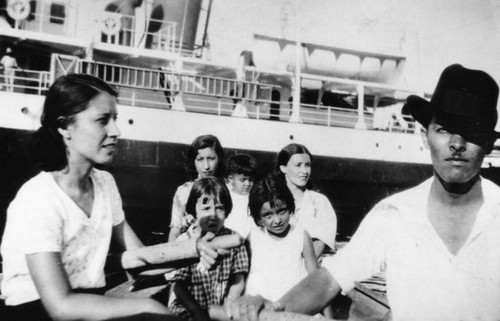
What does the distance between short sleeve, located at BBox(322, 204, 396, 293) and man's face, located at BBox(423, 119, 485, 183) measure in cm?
23

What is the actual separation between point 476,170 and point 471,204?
13cm

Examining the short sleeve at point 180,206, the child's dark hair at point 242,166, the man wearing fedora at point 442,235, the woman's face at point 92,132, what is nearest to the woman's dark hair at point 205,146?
the child's dark hair at point 242,166

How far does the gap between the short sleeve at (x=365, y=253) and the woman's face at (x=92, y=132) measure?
3.55 feet

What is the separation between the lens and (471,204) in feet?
4.60

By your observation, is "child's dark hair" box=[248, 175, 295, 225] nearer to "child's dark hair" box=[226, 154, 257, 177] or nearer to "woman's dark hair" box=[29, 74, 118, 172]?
"child's dark hair" box=[226, 154, 257, 177]

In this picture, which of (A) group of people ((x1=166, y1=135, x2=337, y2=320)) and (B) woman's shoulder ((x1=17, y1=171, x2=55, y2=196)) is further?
(A) group of people ((x1=166, y1=135, x2=337, y2=320))

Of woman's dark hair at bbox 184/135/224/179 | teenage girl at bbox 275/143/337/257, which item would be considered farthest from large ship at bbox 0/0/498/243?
teenage girl at bbox 275/143/337/257

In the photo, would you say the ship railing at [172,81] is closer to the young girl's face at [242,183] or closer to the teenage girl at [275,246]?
the young girl's face at [242,183]

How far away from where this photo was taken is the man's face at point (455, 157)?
4.37 ft

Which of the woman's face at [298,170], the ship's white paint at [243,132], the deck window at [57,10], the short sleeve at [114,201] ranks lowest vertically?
the short sleeve at [114,201]

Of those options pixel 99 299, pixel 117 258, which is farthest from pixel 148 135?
pixel 99 299

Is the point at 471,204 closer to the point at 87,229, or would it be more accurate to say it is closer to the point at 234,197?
the point at 87,229

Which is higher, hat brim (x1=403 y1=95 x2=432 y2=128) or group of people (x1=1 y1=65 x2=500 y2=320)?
hat brim (x1=403 y1=95 x2=432 y2=128)

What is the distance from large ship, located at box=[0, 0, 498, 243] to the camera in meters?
8.46
